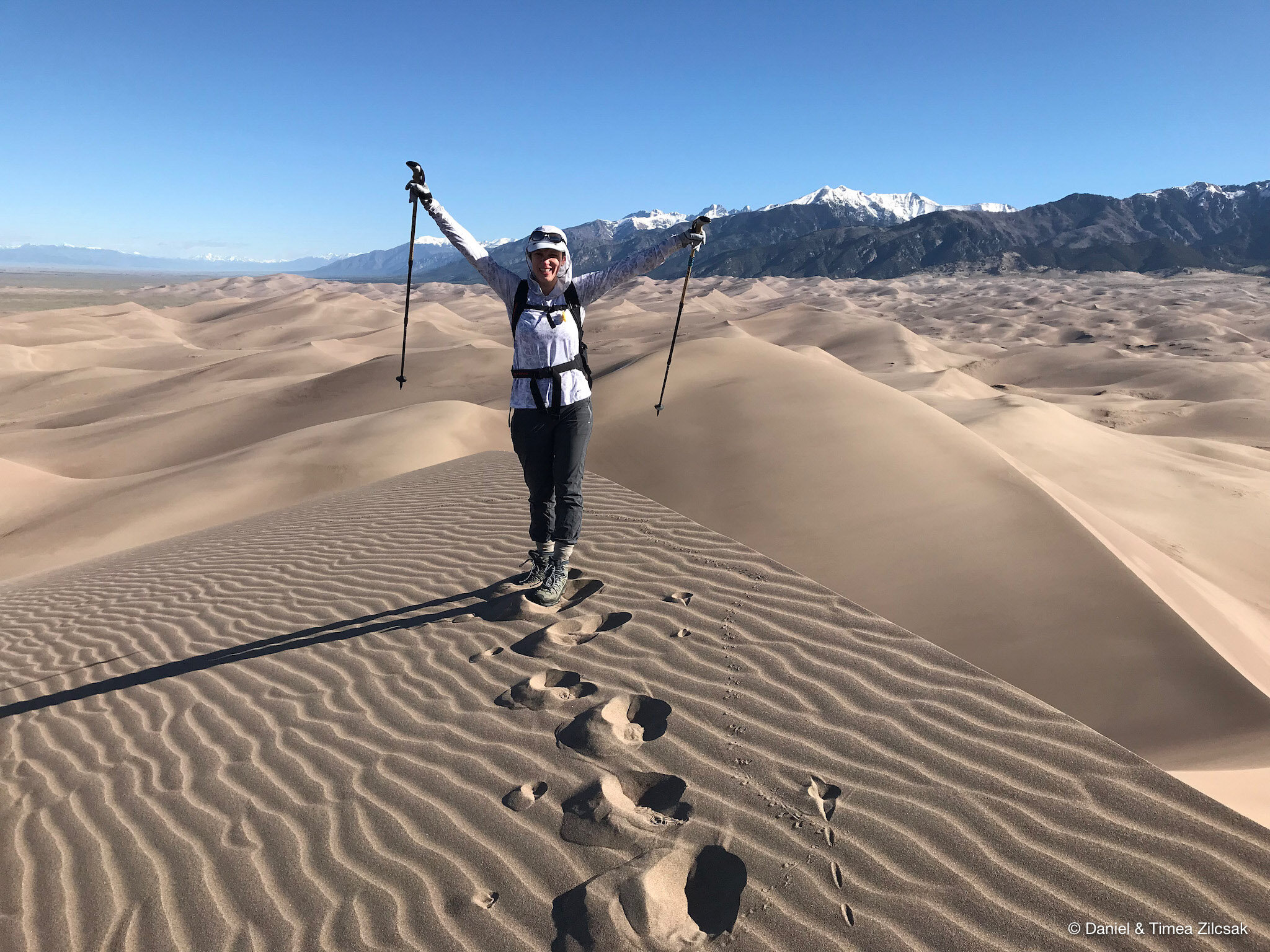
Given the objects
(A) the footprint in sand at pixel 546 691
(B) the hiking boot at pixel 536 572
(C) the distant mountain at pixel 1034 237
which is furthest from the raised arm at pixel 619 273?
(C) the distant mountain at pixel 1034 237

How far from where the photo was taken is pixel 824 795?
9.25ft

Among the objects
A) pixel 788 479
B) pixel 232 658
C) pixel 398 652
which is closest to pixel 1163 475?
pixel 788 479

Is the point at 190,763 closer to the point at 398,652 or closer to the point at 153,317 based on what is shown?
the point at 398,652

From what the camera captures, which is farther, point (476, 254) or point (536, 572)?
point (536, 572)

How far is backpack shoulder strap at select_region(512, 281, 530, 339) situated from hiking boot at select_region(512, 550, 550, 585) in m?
1.62

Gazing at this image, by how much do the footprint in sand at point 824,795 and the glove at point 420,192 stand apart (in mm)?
4138

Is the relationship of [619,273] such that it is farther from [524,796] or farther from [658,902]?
[658,902]

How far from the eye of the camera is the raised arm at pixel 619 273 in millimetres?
4484

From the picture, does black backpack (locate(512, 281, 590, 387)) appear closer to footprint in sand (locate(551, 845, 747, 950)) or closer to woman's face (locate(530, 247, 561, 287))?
woman's face (locate(530, 247, 561, 287))

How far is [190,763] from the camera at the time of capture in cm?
356

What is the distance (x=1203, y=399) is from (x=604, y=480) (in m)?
24.9

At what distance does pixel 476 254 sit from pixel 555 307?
0.87m

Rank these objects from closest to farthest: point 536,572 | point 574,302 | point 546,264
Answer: point 546,264 < point 574,302 < point 536,572

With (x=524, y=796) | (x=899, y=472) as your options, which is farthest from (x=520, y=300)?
(x=899, y=472)
